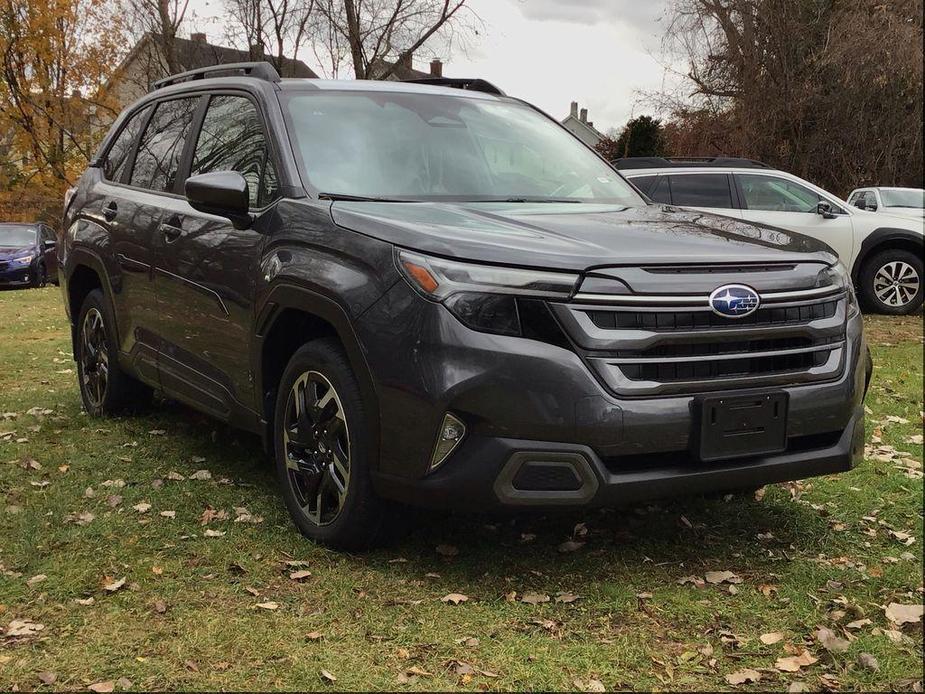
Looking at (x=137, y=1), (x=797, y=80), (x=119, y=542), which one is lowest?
(x=119, y=542)

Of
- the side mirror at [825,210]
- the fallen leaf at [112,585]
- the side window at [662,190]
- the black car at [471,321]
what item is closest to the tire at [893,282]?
the side mirror at [825,210]

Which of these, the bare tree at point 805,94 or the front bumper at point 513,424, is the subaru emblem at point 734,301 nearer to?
the front bumper at point 513,424

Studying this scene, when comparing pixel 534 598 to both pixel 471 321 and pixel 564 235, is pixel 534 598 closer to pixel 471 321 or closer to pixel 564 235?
pixel 471 321

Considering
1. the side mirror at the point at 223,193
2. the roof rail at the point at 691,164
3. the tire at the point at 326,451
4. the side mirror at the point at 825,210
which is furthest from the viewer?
the roof rail at the point at 691,164

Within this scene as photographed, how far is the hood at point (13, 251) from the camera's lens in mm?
20219

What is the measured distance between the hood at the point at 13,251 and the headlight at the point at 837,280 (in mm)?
19405

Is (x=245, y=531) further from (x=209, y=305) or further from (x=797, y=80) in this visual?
(x=797, y=80)

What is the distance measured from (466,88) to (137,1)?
70.7 feet

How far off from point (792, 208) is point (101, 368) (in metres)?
9.35

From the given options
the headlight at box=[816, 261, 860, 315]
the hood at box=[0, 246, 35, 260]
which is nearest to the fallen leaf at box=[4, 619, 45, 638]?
the headlight at box=[816, 261, 860, 315]

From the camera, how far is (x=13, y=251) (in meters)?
20.3

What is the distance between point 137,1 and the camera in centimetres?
2433

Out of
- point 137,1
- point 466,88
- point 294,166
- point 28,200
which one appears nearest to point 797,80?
point 137,1

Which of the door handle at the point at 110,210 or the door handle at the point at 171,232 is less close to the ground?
the door handle at the point at 110,210
